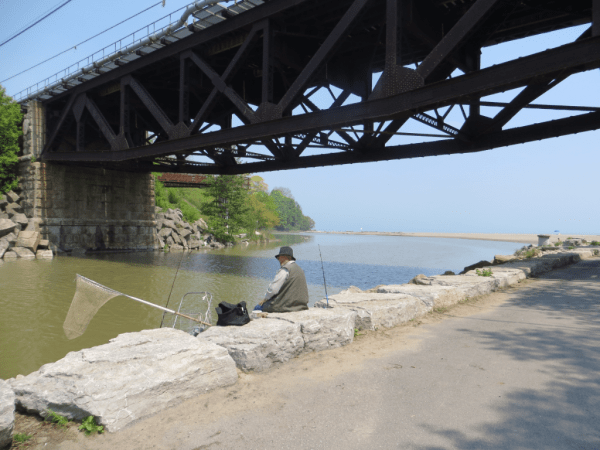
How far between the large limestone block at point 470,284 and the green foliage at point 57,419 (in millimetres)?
7395

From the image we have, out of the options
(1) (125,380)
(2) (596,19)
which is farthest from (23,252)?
(2) (596,19)

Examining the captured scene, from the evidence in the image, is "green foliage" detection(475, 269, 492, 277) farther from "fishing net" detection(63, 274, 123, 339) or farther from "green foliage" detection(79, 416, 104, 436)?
"green foliage" detection(79, 416, 104, 436)

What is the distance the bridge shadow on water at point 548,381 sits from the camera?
3133mm

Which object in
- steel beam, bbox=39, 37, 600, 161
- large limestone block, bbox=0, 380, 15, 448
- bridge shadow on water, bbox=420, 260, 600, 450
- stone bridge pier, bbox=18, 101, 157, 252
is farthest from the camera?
stone bridge pier, bbox=18, 101, 157, 252

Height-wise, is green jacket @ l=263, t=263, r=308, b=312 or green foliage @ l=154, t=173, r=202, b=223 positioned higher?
green foliage @ l=154, t=173, r=202, b=223

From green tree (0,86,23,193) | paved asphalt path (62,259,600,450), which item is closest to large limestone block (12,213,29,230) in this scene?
green tree (0,86,23,193)

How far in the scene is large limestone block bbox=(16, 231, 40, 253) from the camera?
73.6 feet

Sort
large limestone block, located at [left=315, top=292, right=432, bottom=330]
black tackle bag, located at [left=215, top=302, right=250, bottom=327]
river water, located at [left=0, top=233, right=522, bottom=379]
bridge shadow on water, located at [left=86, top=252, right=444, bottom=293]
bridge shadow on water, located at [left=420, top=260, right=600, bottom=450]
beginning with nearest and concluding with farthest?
bridge shadow on water, located at [left=420, top=260, right=600, bottom=450]
black tackle bag, located at [left=215, top=302, right=250, bottom=327]
large limestone block, located at [left=315, top=292, right=432, bottom=330]
river water, located at [left=0, top=233, right=522, bottom=379]
bridge shadow on water, located at [left=86, top=252, right=444, bottom=293]

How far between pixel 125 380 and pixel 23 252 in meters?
23.2

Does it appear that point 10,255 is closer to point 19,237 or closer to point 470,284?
point 19,237

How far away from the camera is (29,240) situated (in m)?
22.6

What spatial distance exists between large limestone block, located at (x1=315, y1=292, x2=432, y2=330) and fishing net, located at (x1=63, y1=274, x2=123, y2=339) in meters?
3.53

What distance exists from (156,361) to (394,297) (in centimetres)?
467

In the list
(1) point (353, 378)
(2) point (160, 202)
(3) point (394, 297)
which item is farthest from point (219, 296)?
(2) point (160, 202)
